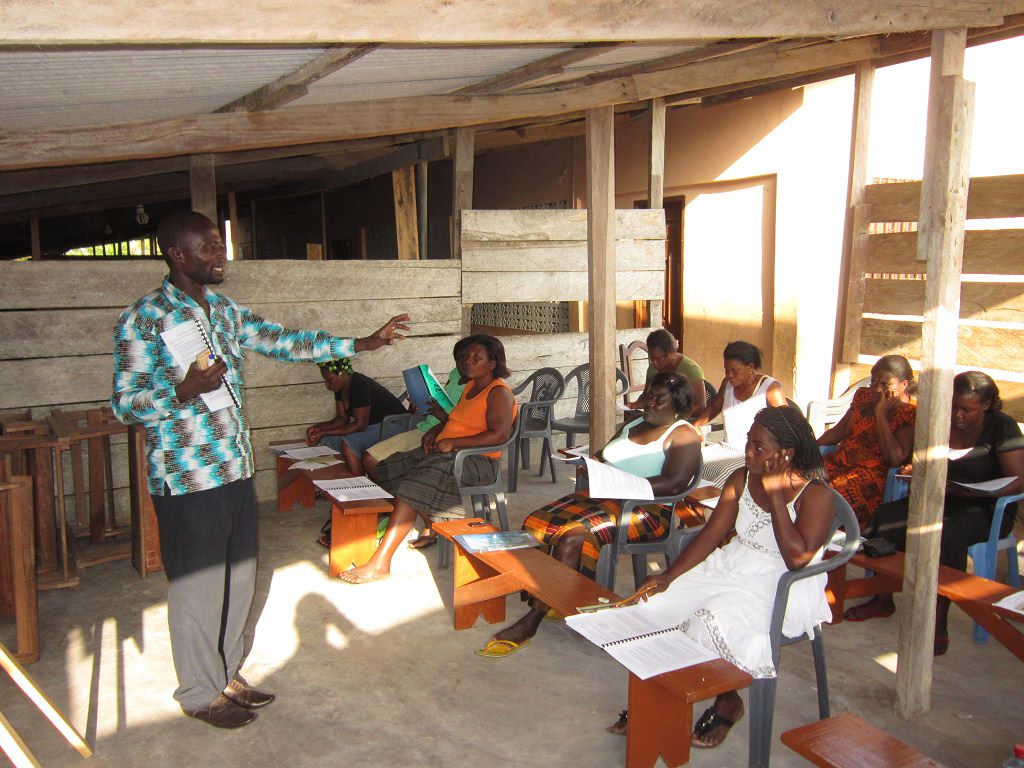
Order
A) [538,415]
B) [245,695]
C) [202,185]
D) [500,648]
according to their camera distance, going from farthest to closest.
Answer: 1. [538,415]
2. [202,185]
3. [500,648]
4. [245,695]

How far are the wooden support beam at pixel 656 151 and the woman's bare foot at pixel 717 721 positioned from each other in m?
5.03

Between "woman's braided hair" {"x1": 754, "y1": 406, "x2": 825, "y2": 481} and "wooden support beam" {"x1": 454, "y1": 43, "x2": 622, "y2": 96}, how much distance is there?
182 centimetres

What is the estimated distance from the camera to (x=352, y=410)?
5.83 meters

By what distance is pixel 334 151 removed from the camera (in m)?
7.22

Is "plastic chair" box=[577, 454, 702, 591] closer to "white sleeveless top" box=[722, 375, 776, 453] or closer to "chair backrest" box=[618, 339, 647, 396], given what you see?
"white sleeveless top" box=[722, 375, 776, 453]

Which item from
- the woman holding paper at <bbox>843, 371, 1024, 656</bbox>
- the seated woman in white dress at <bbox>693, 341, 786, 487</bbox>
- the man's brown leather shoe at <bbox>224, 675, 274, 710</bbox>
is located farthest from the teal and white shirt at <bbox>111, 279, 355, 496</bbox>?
the woman holding paper at <bbox>843, 371, 1024, 656</bbox>

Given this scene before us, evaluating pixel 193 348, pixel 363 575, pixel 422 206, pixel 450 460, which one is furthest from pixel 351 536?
pixel 422 206

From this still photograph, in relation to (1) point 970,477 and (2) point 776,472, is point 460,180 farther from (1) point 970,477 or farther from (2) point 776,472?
(2) point 776,472

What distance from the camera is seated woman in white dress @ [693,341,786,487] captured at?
489 centimetres

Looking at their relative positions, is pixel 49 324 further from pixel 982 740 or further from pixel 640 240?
pixel 982 740

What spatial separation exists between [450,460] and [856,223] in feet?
12.5

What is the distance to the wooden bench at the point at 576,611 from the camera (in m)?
2.51

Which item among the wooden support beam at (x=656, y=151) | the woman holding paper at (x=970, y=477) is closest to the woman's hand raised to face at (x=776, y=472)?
the woman holding paper at (x=970, y=477)

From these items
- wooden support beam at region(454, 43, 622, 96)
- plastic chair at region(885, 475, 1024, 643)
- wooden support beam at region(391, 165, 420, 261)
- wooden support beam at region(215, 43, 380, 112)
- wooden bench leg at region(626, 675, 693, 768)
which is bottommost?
wooden bench leg at region(626, 675, 693, 768)
